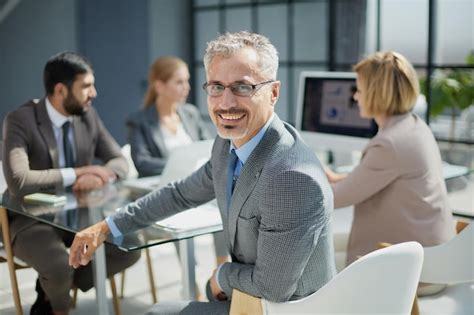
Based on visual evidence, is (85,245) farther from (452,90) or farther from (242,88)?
(452,90)

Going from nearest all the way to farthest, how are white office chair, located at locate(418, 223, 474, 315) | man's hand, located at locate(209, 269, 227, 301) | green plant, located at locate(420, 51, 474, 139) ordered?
1. man's hand, located at locate(209, 269, 227, 301)
2. white office chair, located at locate(418, 223, 474, 315)
3. green plant, located at locate(420, 51, 474, 139)

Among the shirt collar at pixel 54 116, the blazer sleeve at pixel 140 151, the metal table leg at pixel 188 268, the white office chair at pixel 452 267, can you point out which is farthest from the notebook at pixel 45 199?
the white office chair at pixel 452 267

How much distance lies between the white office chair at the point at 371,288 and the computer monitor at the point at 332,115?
7.02 feet

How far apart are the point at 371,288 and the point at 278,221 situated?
290 mm

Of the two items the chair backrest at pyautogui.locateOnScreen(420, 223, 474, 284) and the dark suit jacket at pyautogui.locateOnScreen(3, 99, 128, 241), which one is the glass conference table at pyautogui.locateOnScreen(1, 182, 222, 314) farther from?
the chair backrest at pyautogui.locateOnScreen(420, 223, 474, 284)

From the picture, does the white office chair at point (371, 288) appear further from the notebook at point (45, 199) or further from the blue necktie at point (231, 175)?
the notebook at point (45, 199)

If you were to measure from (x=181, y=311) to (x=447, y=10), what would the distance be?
3.62 m

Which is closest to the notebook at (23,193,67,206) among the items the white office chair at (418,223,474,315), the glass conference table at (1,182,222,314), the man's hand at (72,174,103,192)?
the glass conference table at (1,182,222,314)

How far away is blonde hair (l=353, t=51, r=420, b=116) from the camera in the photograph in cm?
287

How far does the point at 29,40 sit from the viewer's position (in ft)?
22.1

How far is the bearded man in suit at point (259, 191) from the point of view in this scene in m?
1.87

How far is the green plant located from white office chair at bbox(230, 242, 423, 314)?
322cm

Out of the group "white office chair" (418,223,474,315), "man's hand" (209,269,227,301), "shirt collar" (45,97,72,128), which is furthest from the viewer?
"shirt collar" (45,97,72,128)

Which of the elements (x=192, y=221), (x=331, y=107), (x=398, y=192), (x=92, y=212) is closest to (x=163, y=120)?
(x=331, y=107)
